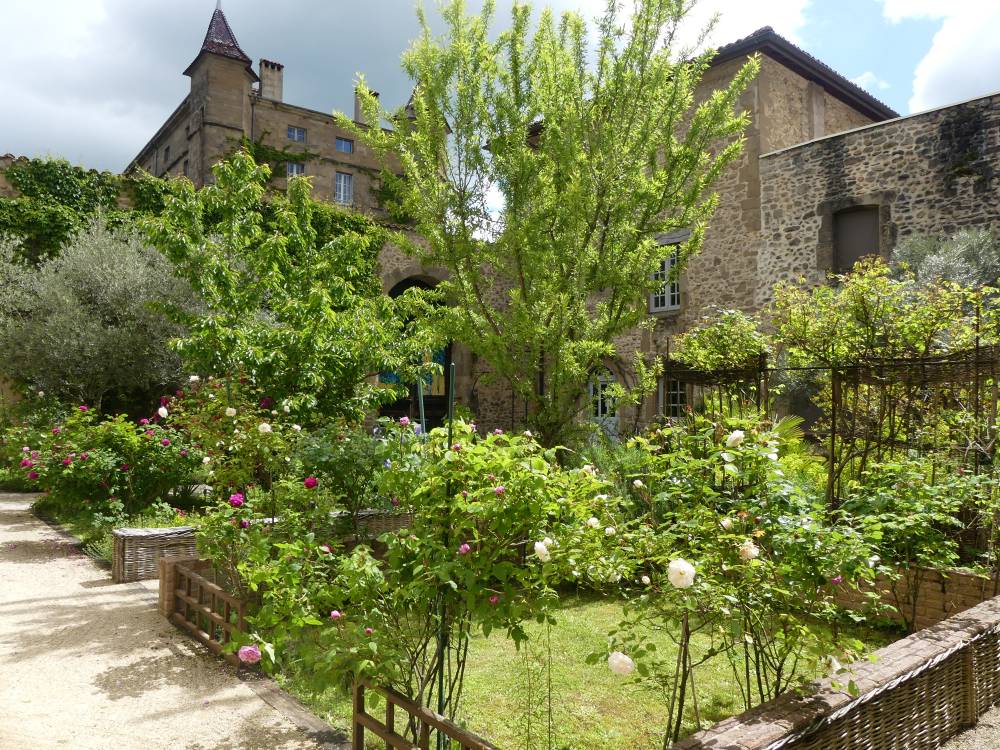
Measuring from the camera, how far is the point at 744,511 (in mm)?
2762

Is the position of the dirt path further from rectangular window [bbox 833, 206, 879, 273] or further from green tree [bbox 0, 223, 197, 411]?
rectangular window [bbox 833, 206, 879, 273]

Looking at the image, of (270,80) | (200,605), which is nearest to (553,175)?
(200,605)

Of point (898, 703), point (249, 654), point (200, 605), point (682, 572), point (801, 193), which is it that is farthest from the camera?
point (801, 193)

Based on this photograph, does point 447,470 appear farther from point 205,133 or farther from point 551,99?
point 205,133

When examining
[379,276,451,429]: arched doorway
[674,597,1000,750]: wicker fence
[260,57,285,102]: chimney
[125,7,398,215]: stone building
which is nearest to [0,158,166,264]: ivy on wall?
[125,7,398,215]: stone building

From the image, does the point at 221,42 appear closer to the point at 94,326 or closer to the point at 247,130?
the point at 247,130

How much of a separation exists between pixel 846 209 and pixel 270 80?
1905cm

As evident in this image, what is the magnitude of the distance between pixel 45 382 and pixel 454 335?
7.94 metres

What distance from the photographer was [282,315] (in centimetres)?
736

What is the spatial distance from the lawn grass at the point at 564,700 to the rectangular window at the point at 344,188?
2071 cm

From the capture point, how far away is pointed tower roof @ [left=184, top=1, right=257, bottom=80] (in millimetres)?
20938

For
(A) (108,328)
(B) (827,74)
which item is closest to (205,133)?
(A) (108,328)

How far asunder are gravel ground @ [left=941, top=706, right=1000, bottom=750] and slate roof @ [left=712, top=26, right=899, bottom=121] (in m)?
10.8

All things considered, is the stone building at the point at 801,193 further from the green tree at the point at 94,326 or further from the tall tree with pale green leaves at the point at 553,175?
the green tree at the point at 94,326
